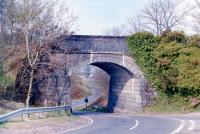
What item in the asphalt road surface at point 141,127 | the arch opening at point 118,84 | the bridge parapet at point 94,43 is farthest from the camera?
the arch opening at point 118,84

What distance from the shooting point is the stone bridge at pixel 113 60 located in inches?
1449

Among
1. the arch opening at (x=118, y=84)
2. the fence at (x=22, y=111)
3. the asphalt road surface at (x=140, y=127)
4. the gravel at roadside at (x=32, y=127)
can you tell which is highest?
the arch opening at (x=118, y=84)

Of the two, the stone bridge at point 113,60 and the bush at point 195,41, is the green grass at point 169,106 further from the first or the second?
the bush at point 195,41

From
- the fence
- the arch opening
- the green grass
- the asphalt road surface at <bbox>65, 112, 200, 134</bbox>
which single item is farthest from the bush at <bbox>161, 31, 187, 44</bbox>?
the asphalt road surface at <bbox>65, 112, 200, 134</bbox>

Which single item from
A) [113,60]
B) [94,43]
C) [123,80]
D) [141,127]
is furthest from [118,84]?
[141,127]

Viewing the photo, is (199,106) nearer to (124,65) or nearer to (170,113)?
(170,113)

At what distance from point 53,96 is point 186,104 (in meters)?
10.8

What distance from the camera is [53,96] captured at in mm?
35875

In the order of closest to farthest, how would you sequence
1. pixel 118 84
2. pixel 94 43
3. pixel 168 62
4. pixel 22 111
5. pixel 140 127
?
pixel 140 127, pixel 22 111, pixel 94 43, pixel 168 62, pixel 118 84

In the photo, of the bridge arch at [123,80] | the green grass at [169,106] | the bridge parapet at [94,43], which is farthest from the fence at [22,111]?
the green grass at [169,106]

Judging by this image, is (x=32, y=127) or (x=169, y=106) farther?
(x=169, y=106)

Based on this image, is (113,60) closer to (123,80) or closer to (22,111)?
(123,80)

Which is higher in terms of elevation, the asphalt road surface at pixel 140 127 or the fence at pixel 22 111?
the fence at pixel 22 111

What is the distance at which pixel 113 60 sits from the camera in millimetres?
37969
